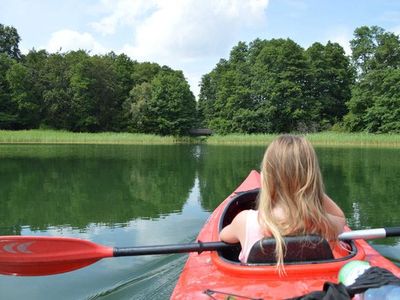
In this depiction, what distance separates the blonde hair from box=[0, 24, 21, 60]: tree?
60.2 meters

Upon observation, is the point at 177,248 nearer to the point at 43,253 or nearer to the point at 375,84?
the point at 43,253

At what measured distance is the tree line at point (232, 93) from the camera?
42.5 m

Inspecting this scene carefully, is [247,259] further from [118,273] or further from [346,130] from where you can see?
[346,130]

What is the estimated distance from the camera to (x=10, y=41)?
2258 inches

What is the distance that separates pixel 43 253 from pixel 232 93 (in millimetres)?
45074

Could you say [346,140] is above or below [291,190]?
above

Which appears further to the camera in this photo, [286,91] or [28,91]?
[28,91]

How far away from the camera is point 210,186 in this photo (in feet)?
37.0

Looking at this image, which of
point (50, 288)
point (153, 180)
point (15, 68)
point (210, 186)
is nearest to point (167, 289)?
point (50, 288)

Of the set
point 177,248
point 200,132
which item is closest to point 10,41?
point 200,132

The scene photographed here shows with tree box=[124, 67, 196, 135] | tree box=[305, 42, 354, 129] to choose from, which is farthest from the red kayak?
tree box=[305, 42, 354, 129]

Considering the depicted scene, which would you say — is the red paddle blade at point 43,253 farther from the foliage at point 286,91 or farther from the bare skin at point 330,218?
the foliage at point 286,91

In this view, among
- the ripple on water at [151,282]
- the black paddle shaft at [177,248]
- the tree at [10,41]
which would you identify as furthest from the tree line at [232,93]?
the black paddle shaft at [177,248]

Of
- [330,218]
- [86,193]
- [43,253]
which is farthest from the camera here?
[86,193]
